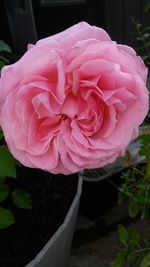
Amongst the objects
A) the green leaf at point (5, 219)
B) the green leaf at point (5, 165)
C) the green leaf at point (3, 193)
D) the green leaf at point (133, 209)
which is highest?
the green leaf at point (5, 165)

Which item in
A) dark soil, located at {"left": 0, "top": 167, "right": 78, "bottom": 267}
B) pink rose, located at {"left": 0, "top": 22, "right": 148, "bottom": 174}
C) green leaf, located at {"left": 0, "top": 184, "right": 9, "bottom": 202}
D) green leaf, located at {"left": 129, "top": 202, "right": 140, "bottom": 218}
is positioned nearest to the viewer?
pink rose, located at {"left": 0, "top": 22, "right": 148, "bottom": 174}

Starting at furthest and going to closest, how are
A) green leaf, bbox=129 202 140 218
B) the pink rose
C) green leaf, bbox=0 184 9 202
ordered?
green leaf, bbox=129 202 140 218 → green leaf, bbox=0 184 9 202 → the pink rose

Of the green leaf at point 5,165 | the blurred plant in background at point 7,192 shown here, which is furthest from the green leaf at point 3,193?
the green leaf at point 5,165

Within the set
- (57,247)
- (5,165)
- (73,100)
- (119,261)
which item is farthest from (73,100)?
(119,261)

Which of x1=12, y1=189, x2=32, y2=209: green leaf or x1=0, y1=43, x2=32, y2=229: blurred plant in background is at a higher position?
x1=0, y1=43, x2=32, y2=229: blurred plant in background

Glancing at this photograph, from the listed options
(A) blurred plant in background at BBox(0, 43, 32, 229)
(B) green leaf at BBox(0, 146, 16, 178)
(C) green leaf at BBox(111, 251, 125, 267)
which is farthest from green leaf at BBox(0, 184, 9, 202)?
(C) green leaf at BBox(111, 251, 125, 267)

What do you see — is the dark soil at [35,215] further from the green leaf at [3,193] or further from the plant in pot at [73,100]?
the plant in pot at [73,100]

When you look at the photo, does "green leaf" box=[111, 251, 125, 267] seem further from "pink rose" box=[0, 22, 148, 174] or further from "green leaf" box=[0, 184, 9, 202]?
"pink rose" box=[0, 22, 148, 174]
